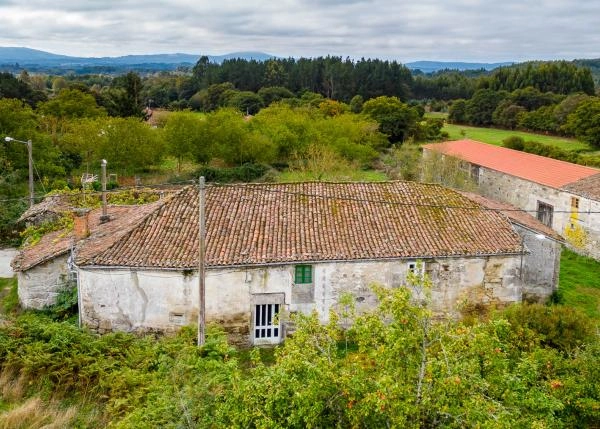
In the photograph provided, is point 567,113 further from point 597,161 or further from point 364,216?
point 364,216

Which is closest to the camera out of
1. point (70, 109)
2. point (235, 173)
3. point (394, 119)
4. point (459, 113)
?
point (235, 173)

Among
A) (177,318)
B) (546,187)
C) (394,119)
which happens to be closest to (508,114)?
(394,119)

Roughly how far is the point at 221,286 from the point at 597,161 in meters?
42.5

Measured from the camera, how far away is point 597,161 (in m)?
49.3

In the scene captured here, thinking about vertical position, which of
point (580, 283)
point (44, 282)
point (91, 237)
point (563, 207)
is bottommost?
point (580, 283)

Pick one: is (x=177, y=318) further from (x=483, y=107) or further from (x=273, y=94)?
(x=273, y=94)

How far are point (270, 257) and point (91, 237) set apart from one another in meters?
6.49

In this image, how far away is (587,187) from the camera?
3003cm

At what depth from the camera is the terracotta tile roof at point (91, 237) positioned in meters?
19.5

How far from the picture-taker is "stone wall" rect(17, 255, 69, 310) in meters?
20.0

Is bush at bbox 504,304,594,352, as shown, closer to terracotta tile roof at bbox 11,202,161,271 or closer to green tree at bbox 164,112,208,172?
terracotta tile roof at bbox 11,202,161,271

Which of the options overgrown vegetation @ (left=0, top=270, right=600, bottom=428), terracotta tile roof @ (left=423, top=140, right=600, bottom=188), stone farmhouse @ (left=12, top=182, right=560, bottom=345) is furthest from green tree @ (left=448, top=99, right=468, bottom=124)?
overgrown vegetation @ (left=0, top=270, right=600, bottom=428)

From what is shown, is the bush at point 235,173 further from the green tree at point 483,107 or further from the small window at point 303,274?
the green tree at point 483,107

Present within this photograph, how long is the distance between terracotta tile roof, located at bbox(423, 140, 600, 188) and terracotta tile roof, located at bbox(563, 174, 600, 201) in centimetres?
63
